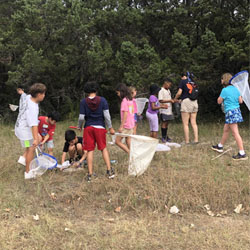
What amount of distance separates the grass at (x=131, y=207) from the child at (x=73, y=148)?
0.32m

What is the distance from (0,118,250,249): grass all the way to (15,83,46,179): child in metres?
0.50

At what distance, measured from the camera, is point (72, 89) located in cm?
1129

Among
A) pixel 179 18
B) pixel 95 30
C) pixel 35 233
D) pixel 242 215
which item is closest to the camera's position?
pixel 35 233

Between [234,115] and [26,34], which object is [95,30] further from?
[234,115]

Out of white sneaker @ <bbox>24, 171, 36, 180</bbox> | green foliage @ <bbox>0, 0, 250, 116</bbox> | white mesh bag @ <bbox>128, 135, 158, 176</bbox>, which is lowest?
white sneaker @ <bbox>24, 171, 36, 180</bbox>

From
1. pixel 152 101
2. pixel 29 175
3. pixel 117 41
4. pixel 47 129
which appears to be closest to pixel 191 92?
pixel 152 101

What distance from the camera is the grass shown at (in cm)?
289

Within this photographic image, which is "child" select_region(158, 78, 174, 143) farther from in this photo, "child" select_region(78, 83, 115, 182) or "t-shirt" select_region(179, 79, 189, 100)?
"child" select_region(78, 83, 115, 182)

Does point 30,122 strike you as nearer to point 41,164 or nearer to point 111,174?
point 41,164

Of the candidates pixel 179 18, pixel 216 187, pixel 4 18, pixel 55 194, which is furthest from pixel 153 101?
pixel 4 18

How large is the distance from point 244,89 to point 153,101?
1.77 meters

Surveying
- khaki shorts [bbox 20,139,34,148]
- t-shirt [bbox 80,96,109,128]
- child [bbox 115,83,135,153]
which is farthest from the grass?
t-shirt [bbox 80,96,109,128]

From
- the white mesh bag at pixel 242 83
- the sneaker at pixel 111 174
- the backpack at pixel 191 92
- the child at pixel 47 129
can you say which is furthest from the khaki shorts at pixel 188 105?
the child at pixel 47 129

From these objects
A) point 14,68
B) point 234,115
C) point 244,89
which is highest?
point 14,68
